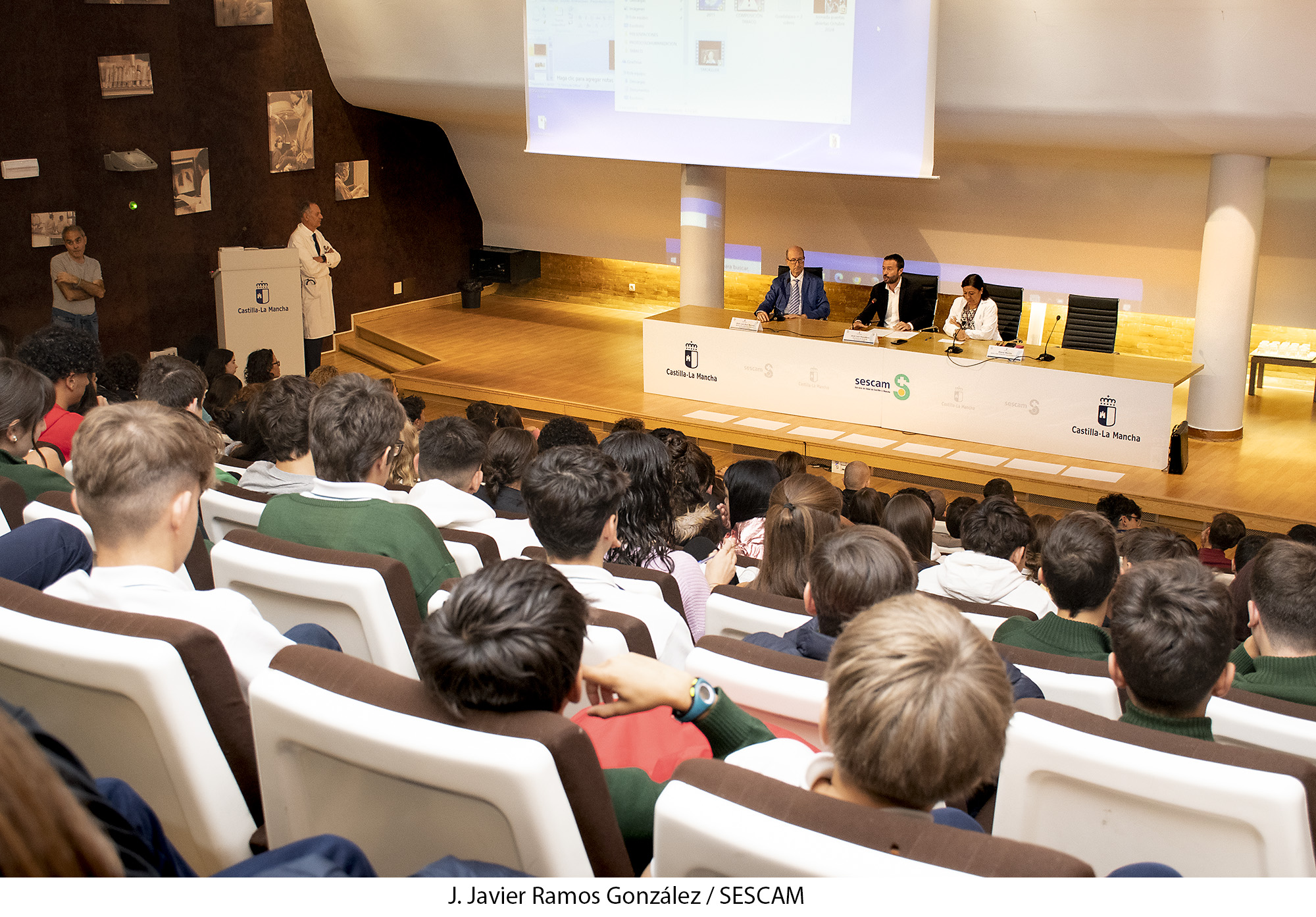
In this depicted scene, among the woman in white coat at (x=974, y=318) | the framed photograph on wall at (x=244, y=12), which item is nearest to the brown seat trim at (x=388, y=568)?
the woman in white coat at (x=974, y=318)

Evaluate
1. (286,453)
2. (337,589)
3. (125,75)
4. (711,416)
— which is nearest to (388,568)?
(337,589)

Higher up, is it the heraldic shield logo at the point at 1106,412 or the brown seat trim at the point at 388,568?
the brown seat trim at the point at 388,568

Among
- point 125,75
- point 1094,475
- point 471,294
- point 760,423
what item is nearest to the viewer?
point 1094,475

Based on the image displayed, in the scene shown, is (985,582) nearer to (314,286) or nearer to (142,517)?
(142,517)

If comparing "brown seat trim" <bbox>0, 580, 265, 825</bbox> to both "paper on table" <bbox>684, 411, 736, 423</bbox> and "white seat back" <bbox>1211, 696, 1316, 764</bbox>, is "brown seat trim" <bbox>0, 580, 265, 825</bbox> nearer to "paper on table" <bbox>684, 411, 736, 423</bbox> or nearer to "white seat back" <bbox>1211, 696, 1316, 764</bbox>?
"white seat back" <bbox>1211, 696, 1316, 764</bbox>

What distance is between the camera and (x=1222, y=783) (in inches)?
61.6

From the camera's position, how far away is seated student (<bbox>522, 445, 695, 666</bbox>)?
255 cm

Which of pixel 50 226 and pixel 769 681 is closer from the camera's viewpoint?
pixel 769 681

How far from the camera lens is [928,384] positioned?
8.41 metres

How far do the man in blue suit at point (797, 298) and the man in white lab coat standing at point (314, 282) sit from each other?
3803 millimetres

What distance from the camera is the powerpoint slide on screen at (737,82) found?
8.30 metres

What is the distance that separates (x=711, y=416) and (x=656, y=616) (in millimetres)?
6605

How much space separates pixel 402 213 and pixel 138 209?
3.27 m

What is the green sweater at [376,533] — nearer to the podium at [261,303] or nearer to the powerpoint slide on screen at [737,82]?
the powerpoint slide on screen at [737,82]
